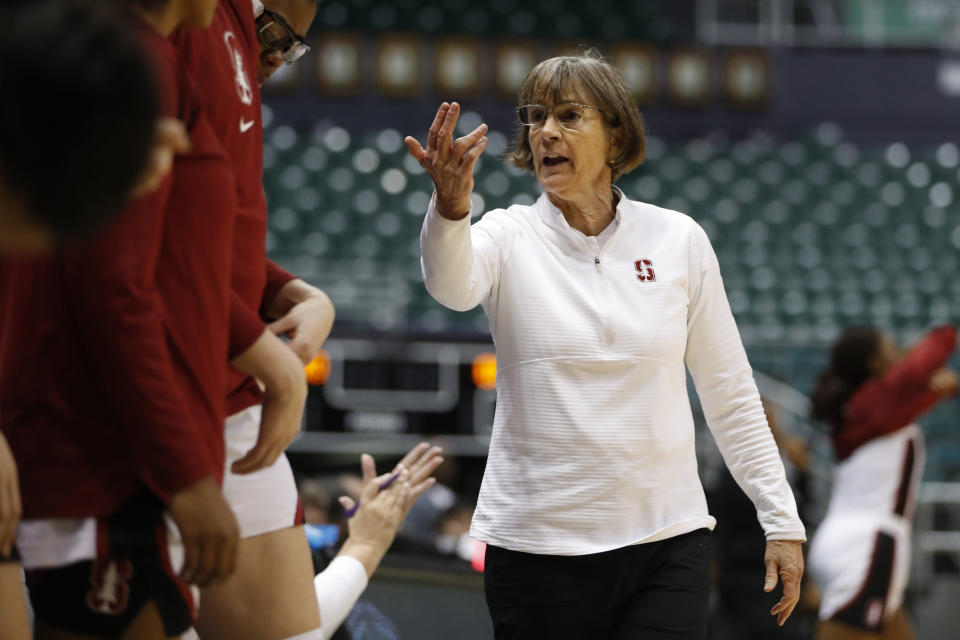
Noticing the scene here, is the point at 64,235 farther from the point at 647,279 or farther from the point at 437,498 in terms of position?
the point at 437,498

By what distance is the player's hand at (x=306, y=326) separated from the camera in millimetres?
1685

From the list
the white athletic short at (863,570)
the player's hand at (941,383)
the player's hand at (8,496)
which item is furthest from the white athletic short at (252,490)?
the player's hand at (941,383)

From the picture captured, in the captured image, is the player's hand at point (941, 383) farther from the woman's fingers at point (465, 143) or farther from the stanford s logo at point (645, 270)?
the woman's fingers at point (465, 143)

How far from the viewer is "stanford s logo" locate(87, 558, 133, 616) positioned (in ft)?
4.32

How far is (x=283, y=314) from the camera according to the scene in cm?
192

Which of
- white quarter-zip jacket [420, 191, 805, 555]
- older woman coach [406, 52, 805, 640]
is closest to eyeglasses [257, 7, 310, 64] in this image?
older woman coach [406, 52, 805, 640]

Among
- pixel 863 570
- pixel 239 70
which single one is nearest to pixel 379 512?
pixel 239 70

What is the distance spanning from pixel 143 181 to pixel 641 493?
1365 mm

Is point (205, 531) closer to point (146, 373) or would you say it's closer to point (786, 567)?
point (146, 373)

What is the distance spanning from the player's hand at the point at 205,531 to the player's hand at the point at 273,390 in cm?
19

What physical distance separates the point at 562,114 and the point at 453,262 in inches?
18.2

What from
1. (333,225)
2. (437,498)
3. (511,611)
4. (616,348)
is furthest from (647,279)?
(333,225)

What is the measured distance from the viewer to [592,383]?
6.98 ft

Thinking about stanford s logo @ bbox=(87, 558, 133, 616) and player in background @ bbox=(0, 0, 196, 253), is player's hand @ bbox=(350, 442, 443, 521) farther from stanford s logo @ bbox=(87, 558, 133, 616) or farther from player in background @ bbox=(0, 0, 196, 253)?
player in background @ bbox=(0, 0, 196, 253)
